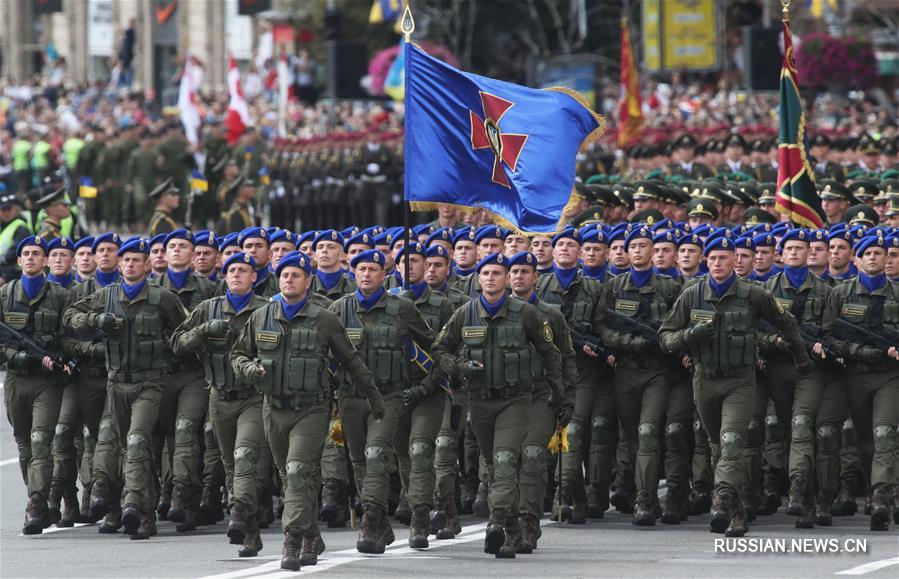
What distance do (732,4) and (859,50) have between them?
56.5 ft

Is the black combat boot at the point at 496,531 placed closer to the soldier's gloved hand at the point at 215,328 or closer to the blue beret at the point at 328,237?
the soldier's gloved hand at the point at 215,328

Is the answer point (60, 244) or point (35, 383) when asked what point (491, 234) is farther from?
point (35, 383)

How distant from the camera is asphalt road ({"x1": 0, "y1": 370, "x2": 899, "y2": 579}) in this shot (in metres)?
13.0

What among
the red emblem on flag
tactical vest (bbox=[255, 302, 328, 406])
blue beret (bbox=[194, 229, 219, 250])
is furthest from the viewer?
blue beret (bbox=[194, 229, 219, 250])

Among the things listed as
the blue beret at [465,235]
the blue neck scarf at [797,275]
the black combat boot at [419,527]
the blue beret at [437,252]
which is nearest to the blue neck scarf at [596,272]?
the blue beret at [465,235]

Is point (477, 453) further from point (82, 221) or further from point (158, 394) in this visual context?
point (82, 221)

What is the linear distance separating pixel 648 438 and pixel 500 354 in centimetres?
183

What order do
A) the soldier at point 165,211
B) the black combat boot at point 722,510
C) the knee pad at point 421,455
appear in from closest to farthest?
the knee pad at point 421,455, the black combat boot at point 722,510, the soldier at point 165,211

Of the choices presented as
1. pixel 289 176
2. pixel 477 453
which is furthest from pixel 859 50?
pixel 477 453

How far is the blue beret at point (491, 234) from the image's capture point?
15867 millimetres

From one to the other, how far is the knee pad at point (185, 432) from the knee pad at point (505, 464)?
8.00 ft

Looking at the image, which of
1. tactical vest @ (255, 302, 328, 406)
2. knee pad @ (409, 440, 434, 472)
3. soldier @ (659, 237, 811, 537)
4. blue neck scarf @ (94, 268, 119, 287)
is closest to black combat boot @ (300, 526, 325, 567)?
tactical vest @ (255, 302, 328, 406)

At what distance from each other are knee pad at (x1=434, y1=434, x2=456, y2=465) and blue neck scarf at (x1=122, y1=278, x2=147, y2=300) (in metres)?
2.38

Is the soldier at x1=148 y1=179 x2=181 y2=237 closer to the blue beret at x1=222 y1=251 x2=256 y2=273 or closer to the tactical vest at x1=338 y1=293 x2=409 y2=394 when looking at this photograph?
the blue beret at x1=222 y1=251 x2=256 y2=273
